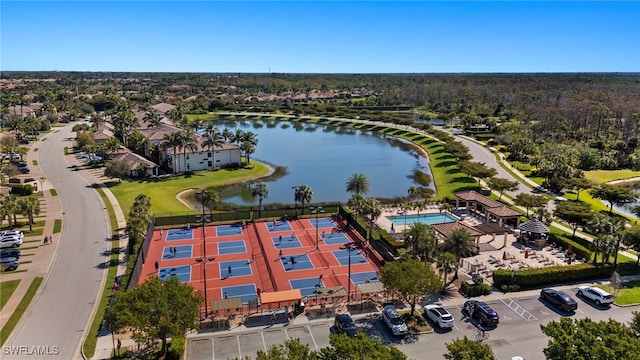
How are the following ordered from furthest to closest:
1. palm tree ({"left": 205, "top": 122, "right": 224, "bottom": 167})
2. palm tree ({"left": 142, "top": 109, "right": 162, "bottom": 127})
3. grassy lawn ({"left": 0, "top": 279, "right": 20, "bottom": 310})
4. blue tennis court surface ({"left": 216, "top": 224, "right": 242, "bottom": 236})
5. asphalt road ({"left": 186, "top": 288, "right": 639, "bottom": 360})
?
palm tree ({"left": 142, "top": 109, "right": 162, "bottom": 127}), palm tree ({"left": 205, "top": 122, "right": 224, "bottom": 167}), blue tennis court surface ({"left": 216, "top": 224, "right": 242, "bottom": 236}), grassy lawn ({"left": 0, "top": 279, "right": 20, "bottom": 310}), asphalt road ({"left": 186, "top": 288, "right": 639, "bottom": 360})

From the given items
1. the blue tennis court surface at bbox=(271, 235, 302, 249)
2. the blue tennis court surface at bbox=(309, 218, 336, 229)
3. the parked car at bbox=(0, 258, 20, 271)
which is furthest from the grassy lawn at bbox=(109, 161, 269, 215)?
the blue tennis court surface at bbox=(309, 218, 336, 229)

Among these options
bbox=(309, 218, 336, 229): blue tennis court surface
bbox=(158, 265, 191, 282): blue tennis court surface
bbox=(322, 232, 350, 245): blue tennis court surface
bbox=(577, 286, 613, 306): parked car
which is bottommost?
bbox=(158, 265, 191, 282): blue tennis court surface

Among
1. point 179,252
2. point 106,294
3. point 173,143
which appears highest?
point 173,143

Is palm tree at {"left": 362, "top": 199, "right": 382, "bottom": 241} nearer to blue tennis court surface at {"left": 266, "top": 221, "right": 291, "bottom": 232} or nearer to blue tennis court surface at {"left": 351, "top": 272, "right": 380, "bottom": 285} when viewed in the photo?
blue tennis court surface at {"left": 351, "top": 272, "right": 380, "bottom": 285}

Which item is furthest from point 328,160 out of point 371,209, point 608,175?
point 371,209

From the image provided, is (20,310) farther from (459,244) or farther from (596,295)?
(596,295)

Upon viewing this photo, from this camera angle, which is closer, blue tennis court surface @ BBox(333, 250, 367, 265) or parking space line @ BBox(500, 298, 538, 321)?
parking space line @ BBox(500, 298, 538, 321)

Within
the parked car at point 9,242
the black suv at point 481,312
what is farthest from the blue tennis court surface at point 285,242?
the parked car at point 9,242
